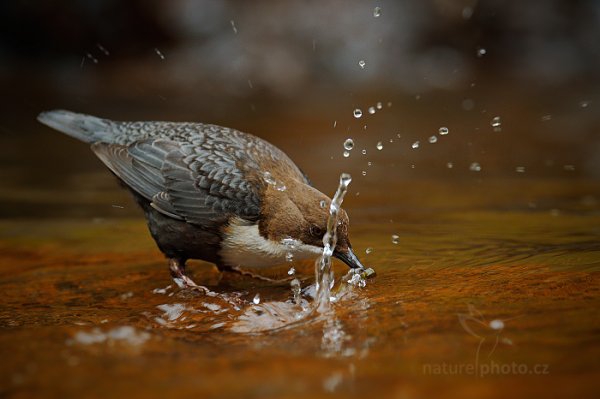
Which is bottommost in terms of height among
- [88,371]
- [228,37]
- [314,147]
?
[88,371]

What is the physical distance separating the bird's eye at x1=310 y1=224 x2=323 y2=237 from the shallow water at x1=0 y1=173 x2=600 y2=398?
26 centimetres

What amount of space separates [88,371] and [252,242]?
1540 mm

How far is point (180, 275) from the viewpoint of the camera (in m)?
3.82

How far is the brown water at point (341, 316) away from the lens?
86.0 inches

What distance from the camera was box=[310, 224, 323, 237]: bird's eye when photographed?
11.8 ft

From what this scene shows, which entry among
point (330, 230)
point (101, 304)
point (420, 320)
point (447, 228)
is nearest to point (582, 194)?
point (447, 228)

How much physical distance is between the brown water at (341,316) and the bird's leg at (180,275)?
0.24 ft

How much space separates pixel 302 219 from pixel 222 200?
18.5 inches

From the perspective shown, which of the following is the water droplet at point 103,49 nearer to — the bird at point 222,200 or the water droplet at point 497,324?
the bird at point 222,200

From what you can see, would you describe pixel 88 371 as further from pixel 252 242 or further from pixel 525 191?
pixel 525 191

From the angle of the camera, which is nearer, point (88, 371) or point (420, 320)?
point (88, 371)

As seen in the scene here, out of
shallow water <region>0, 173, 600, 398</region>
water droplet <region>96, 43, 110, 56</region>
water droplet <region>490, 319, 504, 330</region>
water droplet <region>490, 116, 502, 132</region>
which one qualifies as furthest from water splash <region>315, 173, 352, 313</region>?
water droplet <region>96, 43, 110, 56</region>

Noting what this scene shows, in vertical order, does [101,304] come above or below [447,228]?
below

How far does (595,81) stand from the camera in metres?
10.4
